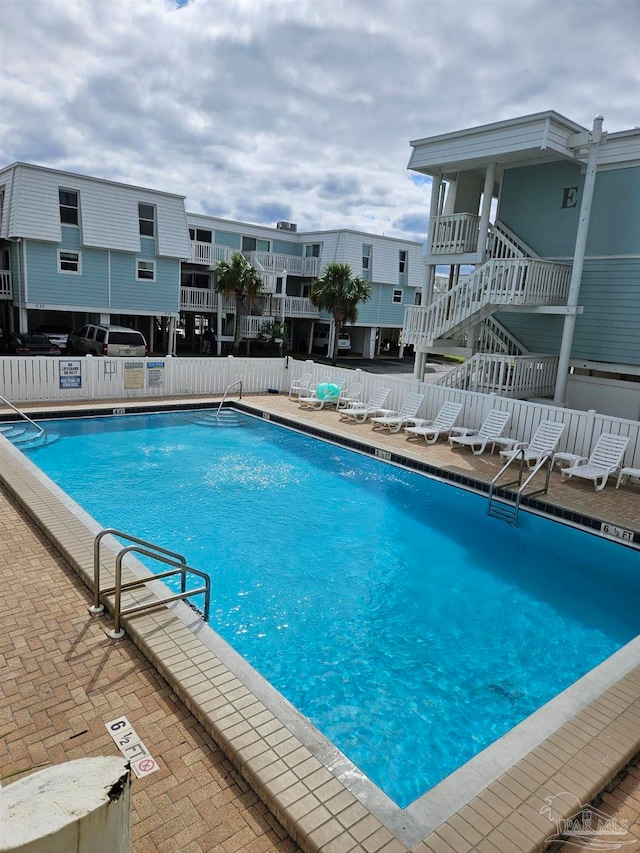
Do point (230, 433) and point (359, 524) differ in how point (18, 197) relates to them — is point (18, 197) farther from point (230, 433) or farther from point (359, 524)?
point (359, 524)

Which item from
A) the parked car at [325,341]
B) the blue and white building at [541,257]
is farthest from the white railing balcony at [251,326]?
the blue and white building at [541,257]

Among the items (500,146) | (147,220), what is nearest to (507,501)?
(500,146)

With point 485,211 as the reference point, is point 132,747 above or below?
below

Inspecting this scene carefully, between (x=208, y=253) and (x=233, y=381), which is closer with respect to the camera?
(x=233, y=381)

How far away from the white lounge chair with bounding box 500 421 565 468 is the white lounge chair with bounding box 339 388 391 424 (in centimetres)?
431

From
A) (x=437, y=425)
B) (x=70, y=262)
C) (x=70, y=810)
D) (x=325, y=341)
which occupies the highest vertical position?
(x=70, y=262)

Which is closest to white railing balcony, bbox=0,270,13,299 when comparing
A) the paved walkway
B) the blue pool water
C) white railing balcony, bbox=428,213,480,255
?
the blue pool water

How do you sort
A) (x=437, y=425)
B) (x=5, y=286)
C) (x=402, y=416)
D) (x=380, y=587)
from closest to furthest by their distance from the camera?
(x=380, y=587) → (x=437, y=425) → (x=402, y=416) → (x=5, y=286)

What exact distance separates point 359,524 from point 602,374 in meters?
9.21

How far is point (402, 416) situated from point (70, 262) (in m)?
17.5

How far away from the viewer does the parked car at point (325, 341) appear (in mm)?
34331

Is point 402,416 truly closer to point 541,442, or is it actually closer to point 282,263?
point 541,442

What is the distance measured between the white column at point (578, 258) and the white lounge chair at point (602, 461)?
3.44m

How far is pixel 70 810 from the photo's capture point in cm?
137
